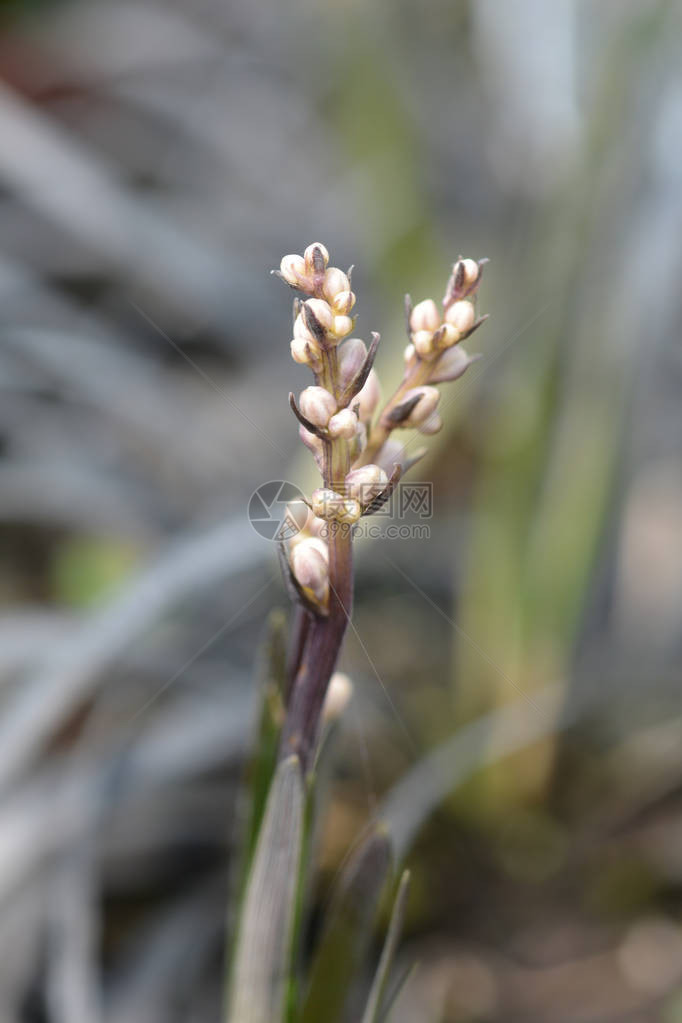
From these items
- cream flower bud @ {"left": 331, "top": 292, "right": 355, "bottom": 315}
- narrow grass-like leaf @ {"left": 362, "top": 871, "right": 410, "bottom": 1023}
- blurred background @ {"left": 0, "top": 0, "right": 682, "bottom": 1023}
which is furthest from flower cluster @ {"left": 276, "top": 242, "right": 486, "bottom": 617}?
blurred background @ {"left": 0, "top": 0, "right": 682, "bottom": 1023}

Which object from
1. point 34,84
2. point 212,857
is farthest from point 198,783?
point 34,84

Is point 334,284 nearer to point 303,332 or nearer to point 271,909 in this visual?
point 303,332

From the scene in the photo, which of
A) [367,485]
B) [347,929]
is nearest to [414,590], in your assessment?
[347,929]

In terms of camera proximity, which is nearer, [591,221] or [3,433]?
[591,221]

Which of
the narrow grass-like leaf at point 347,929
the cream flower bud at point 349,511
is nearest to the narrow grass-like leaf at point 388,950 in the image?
the narrow grass-like leaf at point 347,929

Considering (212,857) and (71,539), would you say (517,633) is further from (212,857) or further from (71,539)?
(71,539)
